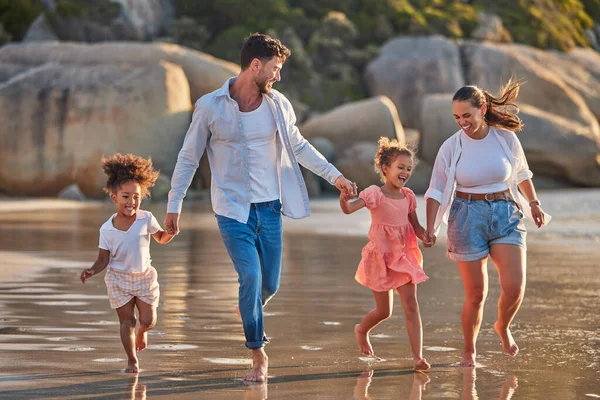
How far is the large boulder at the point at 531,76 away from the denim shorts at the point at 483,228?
109 feet

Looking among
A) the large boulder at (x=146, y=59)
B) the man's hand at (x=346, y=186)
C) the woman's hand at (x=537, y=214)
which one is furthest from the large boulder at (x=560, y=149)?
the man's hand at (x=346, y=186)

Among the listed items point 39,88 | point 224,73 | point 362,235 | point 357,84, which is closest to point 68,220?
point 362,235

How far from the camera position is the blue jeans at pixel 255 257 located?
6.75m

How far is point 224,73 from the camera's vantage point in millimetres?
31688

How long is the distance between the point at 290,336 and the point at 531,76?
35714 millimetres

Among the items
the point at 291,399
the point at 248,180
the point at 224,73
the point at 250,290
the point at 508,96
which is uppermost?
the point at 224,73

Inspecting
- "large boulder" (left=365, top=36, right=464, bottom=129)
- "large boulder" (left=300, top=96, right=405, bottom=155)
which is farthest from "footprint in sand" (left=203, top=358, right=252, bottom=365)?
"large boulder" (left=365, top=36, right=464, bottom=129)

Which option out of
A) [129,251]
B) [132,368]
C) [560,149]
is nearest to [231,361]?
[132,368]

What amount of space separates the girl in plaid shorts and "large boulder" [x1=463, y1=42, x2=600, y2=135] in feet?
111

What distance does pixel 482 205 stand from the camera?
7.33 meters

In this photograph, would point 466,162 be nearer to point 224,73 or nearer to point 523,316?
point 523,316

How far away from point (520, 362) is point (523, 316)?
6.92 ft

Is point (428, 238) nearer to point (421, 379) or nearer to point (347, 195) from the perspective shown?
point (347, 195)

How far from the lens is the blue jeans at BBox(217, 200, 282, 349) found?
6.75 metres
